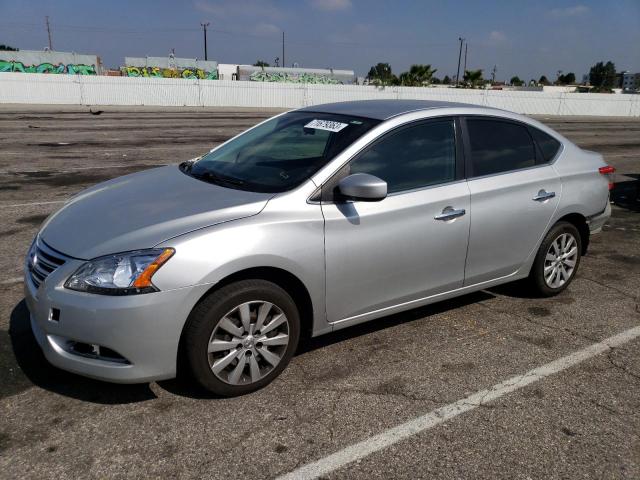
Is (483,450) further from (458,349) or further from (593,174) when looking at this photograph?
(593,174)

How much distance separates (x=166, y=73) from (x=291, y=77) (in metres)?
13.4

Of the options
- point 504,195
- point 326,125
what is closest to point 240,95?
point 326,125

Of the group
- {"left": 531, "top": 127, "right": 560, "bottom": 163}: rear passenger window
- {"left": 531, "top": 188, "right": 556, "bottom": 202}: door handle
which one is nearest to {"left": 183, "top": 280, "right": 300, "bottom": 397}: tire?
{"left": 531, "top": 188, "right": 556, "bottom": 202}: door handle

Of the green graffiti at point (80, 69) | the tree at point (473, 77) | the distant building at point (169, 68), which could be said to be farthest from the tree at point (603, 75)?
the green graffiti at point (80, 69)

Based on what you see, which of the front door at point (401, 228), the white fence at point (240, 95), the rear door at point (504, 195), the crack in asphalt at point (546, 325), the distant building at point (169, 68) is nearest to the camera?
the front door at point (401, 228)

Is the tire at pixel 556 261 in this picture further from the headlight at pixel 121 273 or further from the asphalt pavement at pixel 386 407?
the headlight at pixel 121 273

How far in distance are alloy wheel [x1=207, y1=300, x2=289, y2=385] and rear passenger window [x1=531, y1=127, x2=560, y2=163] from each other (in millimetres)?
2771

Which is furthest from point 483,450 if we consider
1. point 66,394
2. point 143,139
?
point 143,139

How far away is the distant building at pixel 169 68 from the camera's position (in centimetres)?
5906

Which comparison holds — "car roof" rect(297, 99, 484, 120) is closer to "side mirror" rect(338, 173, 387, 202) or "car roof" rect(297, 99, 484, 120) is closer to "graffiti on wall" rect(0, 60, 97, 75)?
"side mirror" rect(338, 173, 387, 202)

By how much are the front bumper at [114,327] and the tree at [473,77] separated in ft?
182

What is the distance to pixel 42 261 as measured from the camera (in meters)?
3.11

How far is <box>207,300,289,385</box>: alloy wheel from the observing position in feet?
10.0

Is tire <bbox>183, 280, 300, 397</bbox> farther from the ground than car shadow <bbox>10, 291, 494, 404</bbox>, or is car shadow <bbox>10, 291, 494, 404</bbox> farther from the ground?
tire <bbox>183, 280, 300, 397</bbox>
